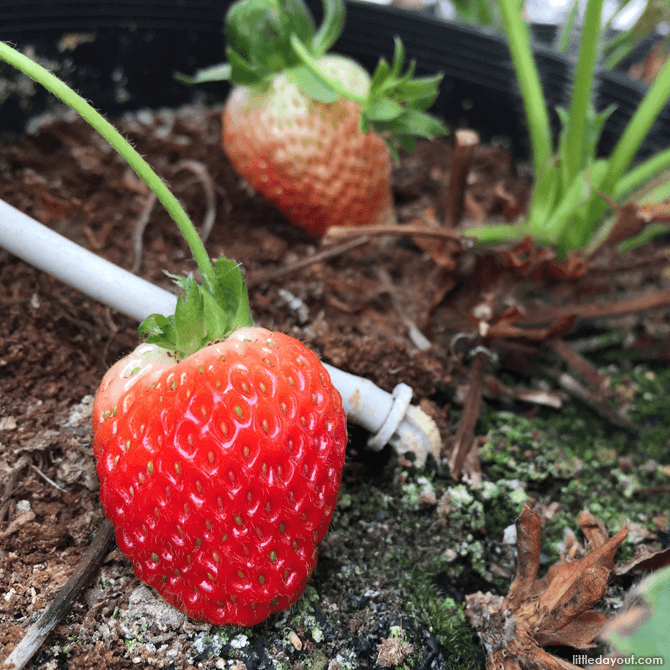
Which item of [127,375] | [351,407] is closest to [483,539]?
[351,407]

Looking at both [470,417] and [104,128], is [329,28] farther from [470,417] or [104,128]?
[470,417]

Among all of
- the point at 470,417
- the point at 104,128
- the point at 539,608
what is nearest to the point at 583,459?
the point at 470,417

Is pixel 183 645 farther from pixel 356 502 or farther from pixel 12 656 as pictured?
pixel 356 502

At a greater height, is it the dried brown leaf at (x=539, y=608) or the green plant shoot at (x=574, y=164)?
the green plant shoot at (x=574, y=164)

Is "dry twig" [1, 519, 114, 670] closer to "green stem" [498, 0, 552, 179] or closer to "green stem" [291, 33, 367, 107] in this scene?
"green stem" [291, 33, 367, 107]

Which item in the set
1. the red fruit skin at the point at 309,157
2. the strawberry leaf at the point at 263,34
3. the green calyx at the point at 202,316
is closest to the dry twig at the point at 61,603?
the green calyx at the point at 202,316

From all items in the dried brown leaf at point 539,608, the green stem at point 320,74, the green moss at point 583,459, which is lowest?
the green moss at point 583,459

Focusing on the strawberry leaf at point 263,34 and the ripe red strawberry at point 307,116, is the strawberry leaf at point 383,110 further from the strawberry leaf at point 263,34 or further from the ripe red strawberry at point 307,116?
the strawberry leaf at point 263,34
